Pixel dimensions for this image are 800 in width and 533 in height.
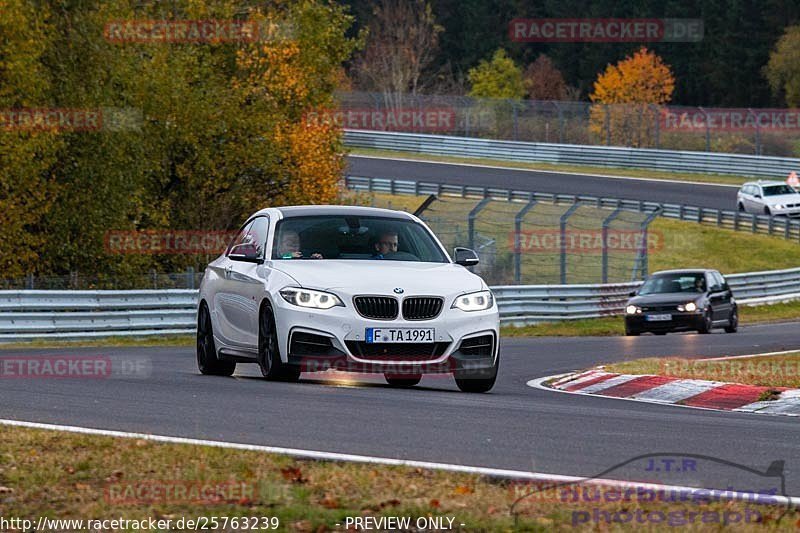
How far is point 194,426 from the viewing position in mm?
9805

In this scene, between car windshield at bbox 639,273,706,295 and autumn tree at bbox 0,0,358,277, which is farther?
autumn tree at bbox 0,0,358,277

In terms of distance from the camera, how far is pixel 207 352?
15266 mm

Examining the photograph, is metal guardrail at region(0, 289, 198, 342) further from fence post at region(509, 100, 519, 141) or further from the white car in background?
fence post at region(509, 100, 519, 141)

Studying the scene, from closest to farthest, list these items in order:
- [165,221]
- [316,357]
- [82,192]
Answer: [316,357] < [82,192] < [165,221]

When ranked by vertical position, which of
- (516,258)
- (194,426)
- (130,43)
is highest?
(130,43)

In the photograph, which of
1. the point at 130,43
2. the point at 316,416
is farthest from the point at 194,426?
the point at 130,43

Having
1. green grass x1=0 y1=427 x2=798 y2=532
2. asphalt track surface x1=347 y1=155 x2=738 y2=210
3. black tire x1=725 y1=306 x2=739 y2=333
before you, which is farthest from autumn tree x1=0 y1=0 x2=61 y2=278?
asphalt track surface x1=347 y1=155 x2=738 y2=210

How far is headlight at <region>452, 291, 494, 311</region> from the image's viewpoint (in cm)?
1301

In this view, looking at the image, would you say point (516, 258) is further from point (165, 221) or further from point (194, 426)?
point (194, 426)

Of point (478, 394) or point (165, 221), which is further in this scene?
point (165, 221)

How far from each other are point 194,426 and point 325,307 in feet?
10.2

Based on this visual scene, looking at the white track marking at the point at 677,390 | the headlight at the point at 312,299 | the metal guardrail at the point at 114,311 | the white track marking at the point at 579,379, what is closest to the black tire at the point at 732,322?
the metal guardrail at the point at 114,311

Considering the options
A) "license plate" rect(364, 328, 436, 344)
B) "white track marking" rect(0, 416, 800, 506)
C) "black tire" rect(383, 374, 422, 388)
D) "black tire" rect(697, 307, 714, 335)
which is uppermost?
"white track marking" rect(0, 416, 800, 506)

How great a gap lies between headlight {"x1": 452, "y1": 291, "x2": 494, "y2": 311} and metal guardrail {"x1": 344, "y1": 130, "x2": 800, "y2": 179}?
53.9 m
